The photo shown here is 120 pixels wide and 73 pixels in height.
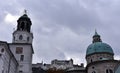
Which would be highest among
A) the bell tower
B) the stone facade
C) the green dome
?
the bell tower

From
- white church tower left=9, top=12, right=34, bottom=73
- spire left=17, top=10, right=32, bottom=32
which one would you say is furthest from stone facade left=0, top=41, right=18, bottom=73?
spire left=17, top=10, right=32, bottom=32

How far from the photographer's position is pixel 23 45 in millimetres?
52500

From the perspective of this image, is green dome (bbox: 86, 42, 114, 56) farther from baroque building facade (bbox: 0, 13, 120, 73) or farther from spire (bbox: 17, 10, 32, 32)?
spire (bbox: 17, 10, 32, 32)

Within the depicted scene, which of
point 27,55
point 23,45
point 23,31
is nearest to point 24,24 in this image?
point 23,31

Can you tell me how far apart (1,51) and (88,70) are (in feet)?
62.5

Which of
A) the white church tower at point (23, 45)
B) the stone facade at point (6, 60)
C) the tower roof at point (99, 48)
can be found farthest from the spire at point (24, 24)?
the tower roof at point (99, 48)

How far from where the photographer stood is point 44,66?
3649 inches

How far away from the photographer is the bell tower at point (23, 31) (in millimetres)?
53775

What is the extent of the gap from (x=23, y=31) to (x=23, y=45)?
3615 millimetres

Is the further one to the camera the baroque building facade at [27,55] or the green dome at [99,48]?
the green dome at [99,48]

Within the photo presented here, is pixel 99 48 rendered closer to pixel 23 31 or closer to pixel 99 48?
pixel 99 48

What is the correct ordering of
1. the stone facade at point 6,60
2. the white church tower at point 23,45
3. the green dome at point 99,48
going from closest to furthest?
the stone facade at point 6,60
the white church tower at point 23,45
the green dome at point 99,48

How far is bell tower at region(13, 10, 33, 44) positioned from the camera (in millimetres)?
53775

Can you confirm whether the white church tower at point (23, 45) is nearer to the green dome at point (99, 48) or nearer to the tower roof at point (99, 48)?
the tower roof at point (99, 48)
